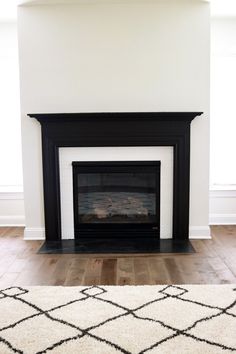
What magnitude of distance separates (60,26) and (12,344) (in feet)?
10.1

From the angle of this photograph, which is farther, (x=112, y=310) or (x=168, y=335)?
(x=112, y=310)

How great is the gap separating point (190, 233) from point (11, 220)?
2250 millimetres

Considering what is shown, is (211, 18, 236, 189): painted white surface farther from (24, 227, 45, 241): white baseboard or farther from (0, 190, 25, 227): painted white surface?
(0, 190, 25, 227): painted white surface

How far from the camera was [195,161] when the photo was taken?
13.0ft

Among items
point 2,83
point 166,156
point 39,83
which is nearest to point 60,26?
point 39,83

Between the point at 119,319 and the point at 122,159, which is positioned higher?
the point at 122,159

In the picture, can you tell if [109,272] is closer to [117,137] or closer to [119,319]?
[119,319]

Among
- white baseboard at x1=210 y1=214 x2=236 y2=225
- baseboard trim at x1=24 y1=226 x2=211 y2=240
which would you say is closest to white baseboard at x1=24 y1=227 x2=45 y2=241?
baseboard trim at x1=24 y1=226 x2=211 y2=240

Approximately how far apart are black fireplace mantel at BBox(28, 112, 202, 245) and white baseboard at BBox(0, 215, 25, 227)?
85 centimetres

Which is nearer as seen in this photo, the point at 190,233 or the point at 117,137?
the point at 117,137

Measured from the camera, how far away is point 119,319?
7.44 ft

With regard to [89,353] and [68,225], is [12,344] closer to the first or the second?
[89,353]

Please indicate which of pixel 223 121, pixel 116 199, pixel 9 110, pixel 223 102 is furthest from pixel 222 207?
pixel 9 110

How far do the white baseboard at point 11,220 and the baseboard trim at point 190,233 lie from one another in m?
0.66
